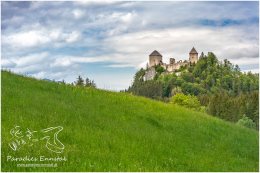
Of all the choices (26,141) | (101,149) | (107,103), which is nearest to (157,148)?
(101,149)

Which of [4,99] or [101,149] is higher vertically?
[4,99]

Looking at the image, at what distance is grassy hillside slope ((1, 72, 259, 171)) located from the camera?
14109 mm

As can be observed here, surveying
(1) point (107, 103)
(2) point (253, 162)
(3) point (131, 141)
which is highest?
(1) point (107, 103)

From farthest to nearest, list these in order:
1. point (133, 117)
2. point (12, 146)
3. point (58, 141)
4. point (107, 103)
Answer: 1. point (107, 103)
2. point (133, 117)
3. point (58, 141)
4. point (12, 146)

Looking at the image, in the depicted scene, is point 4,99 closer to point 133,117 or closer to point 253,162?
point 133,117

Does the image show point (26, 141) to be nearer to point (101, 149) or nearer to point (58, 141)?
point (58, 141)

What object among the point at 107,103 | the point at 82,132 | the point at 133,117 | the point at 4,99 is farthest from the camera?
the point at 107,103

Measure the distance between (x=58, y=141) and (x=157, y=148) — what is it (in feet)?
13.8

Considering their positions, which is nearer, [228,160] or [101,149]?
[101,149]

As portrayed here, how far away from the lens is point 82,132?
16.3 m

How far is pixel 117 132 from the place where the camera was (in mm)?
17938

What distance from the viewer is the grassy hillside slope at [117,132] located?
14.1 metres

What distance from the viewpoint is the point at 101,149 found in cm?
1512

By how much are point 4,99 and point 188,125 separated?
31.8 ft
